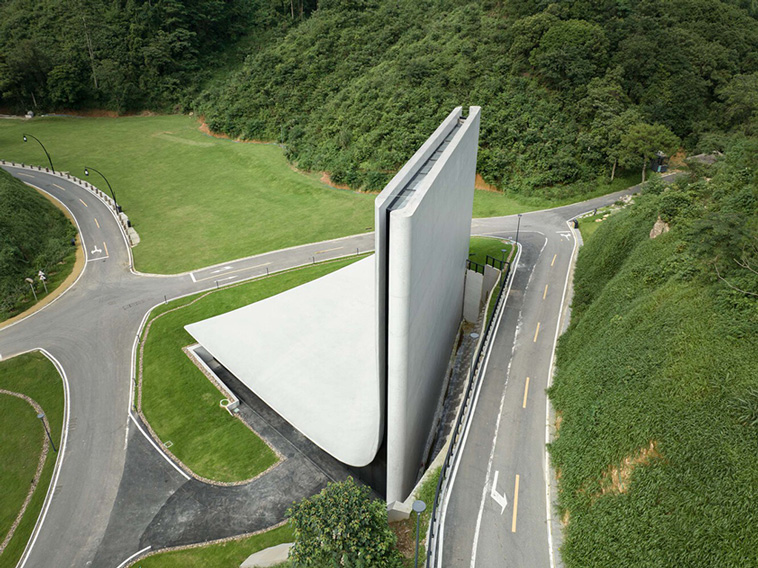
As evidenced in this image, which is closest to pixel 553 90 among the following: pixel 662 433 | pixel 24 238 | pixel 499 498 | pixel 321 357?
pixel 321 357

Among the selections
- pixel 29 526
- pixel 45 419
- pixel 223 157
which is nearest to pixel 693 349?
pixel 29 526

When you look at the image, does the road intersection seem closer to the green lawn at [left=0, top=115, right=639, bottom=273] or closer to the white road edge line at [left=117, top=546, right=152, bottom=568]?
the white road edge line at [left=117, top=546, right=152, bottom=568]

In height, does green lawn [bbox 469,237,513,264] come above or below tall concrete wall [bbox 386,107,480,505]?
below

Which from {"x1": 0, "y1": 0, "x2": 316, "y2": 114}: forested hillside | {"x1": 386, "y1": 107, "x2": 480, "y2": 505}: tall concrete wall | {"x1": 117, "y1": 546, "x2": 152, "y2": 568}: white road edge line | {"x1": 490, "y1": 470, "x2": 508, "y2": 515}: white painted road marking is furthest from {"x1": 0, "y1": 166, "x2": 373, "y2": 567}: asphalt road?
{"x1": 0, "y1": 0, "x2": 316, "y2": 114}: forested hillside

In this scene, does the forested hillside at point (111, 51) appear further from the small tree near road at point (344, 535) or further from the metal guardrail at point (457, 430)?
the small tree near road at point (344, 535)

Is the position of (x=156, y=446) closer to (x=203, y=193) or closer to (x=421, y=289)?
(x=421, y=289)

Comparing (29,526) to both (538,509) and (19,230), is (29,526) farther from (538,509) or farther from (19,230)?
(19,230)

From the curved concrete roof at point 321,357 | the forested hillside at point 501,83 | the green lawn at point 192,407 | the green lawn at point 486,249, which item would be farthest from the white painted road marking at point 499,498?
the forested hillside at point 501,83

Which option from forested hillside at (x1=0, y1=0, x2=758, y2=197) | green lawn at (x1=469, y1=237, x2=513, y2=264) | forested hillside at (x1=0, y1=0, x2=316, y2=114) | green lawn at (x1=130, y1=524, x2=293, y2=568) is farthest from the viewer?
forested hillside at (x1=0, y1=0, x2=316, y2=114)
